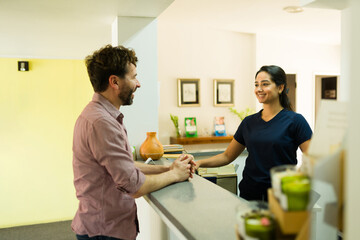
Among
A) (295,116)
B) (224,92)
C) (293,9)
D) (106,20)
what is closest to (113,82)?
(295,116)

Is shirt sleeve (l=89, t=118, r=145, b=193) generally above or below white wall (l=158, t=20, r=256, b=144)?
below

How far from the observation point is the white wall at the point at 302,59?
6230mm

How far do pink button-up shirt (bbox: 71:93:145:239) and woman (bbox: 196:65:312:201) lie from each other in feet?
2.54

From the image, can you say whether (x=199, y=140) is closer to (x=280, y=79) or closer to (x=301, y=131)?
(x=280, y=79)

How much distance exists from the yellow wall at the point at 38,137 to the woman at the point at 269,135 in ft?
Answer: 12.2

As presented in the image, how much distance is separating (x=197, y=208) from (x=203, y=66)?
457cm

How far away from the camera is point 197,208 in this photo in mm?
1517

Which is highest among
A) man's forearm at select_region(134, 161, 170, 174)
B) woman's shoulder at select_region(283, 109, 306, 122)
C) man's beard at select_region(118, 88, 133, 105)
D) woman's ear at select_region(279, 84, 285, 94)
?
woman's ear at select_region(279, 84, 285, 94)

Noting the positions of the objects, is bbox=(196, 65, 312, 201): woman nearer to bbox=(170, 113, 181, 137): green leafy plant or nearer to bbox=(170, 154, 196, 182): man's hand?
bbox=(170, 154, 196, 182): man's hand

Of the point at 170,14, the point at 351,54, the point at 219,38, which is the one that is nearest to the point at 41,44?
the point at 170,14

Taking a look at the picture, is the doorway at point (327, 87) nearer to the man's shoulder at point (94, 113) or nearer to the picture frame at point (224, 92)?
the picture frame at point (224, 92)

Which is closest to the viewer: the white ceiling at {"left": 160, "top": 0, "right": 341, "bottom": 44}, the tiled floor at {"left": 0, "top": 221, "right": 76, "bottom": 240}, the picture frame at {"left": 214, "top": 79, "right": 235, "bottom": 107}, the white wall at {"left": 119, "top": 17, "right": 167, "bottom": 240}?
the white wall at {"left": 119, "top": 17, "right": 167, "bottom": 240}

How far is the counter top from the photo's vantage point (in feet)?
4.10

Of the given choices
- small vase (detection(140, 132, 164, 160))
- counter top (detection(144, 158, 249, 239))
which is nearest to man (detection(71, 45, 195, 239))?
counter top (detection(144, 158, 249, 239))
